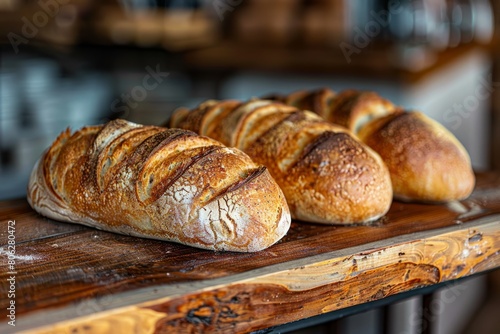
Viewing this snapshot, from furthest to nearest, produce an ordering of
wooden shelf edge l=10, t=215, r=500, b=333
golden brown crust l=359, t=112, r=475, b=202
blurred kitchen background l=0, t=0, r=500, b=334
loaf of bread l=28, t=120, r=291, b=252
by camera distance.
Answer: blurred kitchen background l=0, t=0, r=500, b=334
golden brown crust l=359, t=112, r=475, b=202
loaf of bread l=28, t=120, r=291, b=252
wooden shelf edge l=10, t=215, r=500, b=333

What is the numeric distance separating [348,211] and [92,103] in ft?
11.0

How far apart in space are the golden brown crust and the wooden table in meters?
0.12

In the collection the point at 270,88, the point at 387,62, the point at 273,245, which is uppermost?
the point at 273,245

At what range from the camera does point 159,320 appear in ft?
3.68

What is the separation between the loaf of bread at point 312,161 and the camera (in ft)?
5.32

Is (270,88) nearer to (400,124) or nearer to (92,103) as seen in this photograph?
(92,103)

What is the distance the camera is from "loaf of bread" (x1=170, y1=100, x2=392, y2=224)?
1623 millimetres

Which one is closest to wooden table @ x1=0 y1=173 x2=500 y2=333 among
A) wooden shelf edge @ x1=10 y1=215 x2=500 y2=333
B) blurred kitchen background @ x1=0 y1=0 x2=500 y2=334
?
wooden shelf edge @ x1=10 y1=215 x2=500 y2=333

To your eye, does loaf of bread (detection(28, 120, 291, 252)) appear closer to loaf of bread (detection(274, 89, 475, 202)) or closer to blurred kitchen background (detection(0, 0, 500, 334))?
loaf of bread (detection(274, 89, 475, 202))

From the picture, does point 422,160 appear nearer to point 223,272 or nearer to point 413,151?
point 413,151

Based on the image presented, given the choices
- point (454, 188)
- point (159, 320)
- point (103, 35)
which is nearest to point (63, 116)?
point (103, 35)

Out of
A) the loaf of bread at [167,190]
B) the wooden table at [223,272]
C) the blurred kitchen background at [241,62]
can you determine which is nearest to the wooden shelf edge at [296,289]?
the wooden table at [223,272]

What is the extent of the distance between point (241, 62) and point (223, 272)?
3.67 m

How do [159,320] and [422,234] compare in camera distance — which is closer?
[159,320]
